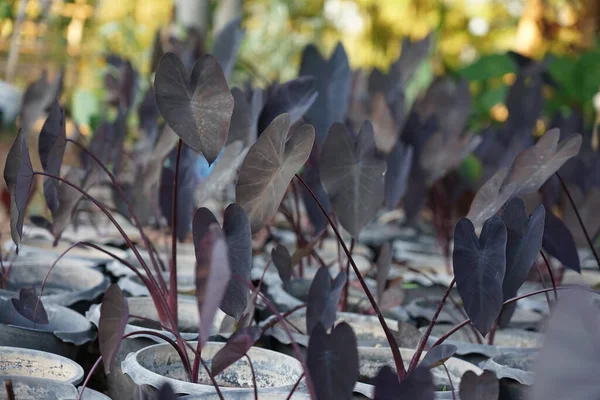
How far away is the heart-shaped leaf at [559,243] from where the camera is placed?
977mm

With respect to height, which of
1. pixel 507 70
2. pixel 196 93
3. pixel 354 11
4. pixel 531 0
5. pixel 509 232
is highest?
pixel 354 11

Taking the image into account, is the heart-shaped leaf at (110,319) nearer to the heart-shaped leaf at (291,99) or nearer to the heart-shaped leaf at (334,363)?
the heart-shaped leaf at (334,363)

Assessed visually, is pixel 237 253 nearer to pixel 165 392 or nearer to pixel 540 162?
pixel 165 392

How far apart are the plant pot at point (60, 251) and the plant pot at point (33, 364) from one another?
593 mm

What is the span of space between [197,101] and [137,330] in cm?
34

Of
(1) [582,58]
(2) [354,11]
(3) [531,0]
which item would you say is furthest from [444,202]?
(2) [354,11]

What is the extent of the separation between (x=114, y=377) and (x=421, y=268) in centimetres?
99

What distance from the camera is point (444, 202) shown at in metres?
1.96

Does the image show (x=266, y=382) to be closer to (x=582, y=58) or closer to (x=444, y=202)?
(x=444, y=202)

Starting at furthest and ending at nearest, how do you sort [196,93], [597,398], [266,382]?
[266,382], [196,93], [597,398]

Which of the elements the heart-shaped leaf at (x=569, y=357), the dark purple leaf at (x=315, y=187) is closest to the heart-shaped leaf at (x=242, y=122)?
the dark purple leaf at (x=315, y=187)

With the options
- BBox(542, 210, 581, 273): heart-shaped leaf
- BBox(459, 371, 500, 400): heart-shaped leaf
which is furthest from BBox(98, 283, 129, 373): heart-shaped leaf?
BBox(542, 210, 581, 273): heart-shaped leaf

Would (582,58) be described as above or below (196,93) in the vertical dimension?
above

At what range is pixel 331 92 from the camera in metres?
1.37
